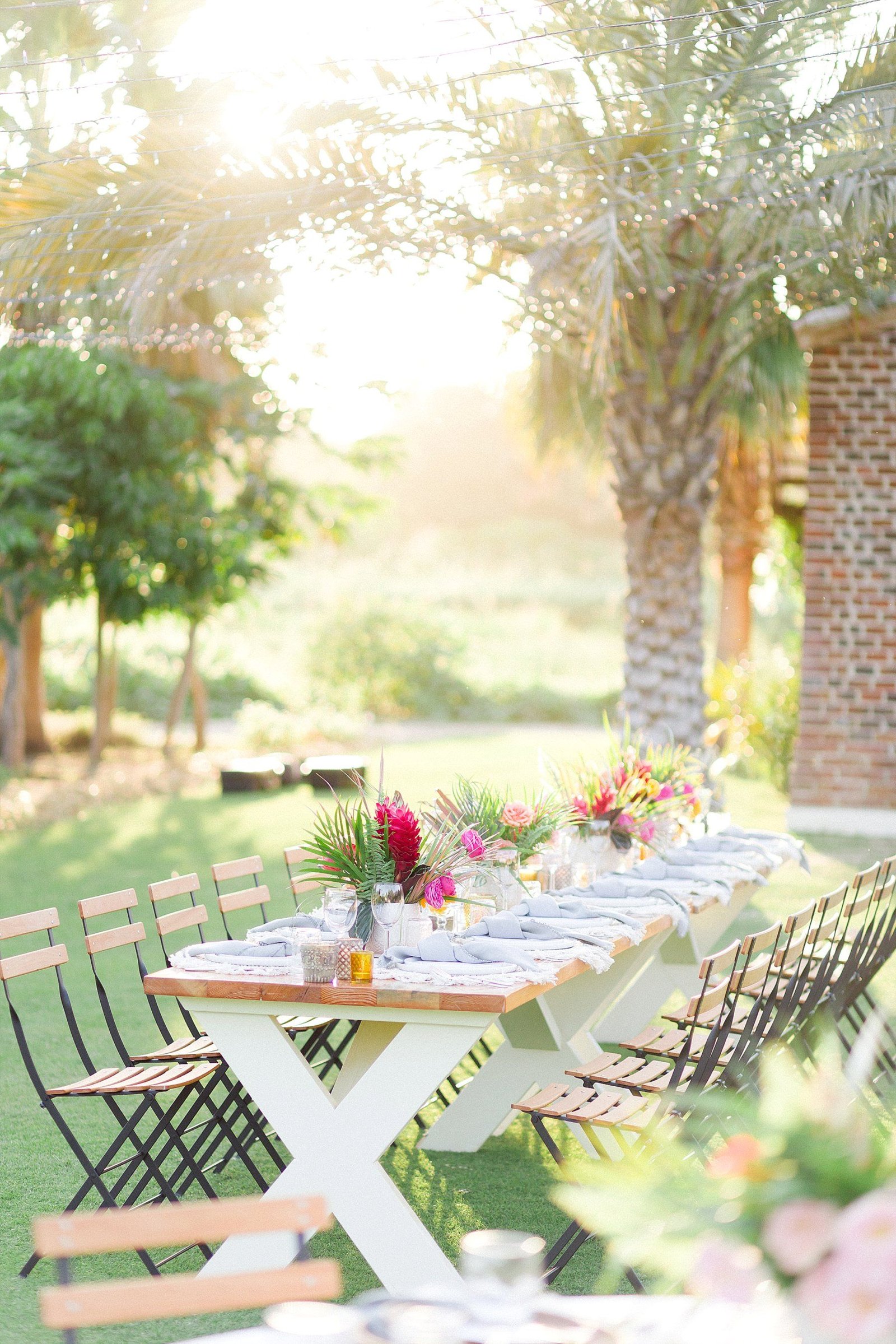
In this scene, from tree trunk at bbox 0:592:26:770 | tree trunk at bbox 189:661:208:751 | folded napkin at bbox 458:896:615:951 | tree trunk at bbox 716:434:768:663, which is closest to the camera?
folded napkin at bbox 458:896:615:951

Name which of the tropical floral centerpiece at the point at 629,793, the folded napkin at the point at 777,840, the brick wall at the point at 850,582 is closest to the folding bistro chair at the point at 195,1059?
the tropical floral centerpiece at the point at 629,793

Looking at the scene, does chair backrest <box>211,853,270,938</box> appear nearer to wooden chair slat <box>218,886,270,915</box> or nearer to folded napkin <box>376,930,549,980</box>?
wooden chair slat <box>218,886,270,915</box>

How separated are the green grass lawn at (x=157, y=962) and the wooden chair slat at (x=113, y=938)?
0.79 metres

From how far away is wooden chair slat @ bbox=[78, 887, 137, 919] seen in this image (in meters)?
Answer: 4.24

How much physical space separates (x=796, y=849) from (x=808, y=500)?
559cm

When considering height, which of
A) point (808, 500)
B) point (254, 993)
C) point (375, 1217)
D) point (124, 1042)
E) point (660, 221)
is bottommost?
point (124, 1042)

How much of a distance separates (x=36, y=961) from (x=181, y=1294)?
2.02m

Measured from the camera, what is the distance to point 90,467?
13562mm

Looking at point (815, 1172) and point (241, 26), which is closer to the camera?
point (815, 1172)

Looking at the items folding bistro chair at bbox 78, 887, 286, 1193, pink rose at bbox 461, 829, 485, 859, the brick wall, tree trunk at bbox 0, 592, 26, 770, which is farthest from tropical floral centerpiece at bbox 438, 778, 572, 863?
tree trunk at bbox 0, 592, 26, 770

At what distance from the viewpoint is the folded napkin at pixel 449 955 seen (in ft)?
12.3

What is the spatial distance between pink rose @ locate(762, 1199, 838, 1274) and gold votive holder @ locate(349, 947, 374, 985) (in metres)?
2.17

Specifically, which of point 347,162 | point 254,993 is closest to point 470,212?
point 347,162

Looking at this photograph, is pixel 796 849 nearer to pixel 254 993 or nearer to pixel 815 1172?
pixel 254 993
